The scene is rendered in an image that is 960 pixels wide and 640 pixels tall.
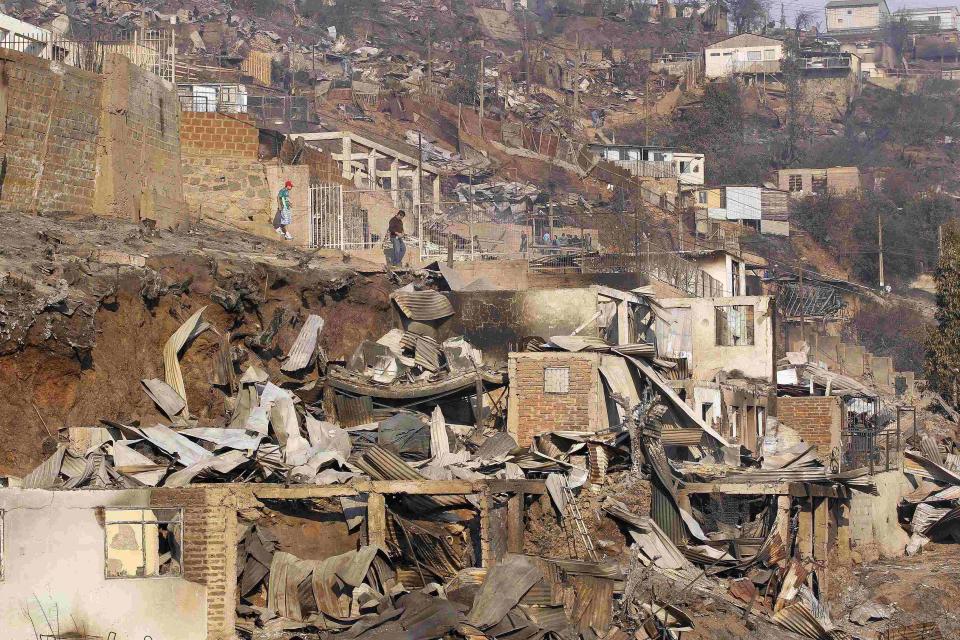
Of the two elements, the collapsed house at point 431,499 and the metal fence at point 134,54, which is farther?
the metal fence at point 134,54

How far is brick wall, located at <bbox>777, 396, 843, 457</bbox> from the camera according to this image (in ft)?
90.7

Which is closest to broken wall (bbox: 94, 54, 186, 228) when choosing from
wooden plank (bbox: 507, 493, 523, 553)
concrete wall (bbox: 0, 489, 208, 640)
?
wooden plank (bbox: 507, 493, 523, 553)

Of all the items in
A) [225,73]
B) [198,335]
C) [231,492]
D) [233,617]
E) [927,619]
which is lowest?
[927,619]

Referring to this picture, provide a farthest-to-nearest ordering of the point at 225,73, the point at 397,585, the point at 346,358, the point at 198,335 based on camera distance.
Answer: the point at 225,73
the point at 346,358
the point at 198,335
the point at 397,585

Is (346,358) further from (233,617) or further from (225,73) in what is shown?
(225,73)

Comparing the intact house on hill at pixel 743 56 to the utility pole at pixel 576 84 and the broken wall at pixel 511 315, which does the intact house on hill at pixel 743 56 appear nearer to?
the utility pole at pixel 576 84

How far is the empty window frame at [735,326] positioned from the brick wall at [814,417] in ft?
6.94

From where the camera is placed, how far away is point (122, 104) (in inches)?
975

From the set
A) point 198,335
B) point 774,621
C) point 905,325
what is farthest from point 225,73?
point 774,621

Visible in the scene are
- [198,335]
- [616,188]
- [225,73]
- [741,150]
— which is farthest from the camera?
[741,150]

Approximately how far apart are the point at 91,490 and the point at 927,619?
39.6ft

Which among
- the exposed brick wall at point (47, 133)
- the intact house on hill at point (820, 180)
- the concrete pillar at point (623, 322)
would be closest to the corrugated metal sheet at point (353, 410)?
the concrete pillar at point (623, 322)

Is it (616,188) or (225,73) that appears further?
(225,73)

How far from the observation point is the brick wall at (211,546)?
51.9 feet
